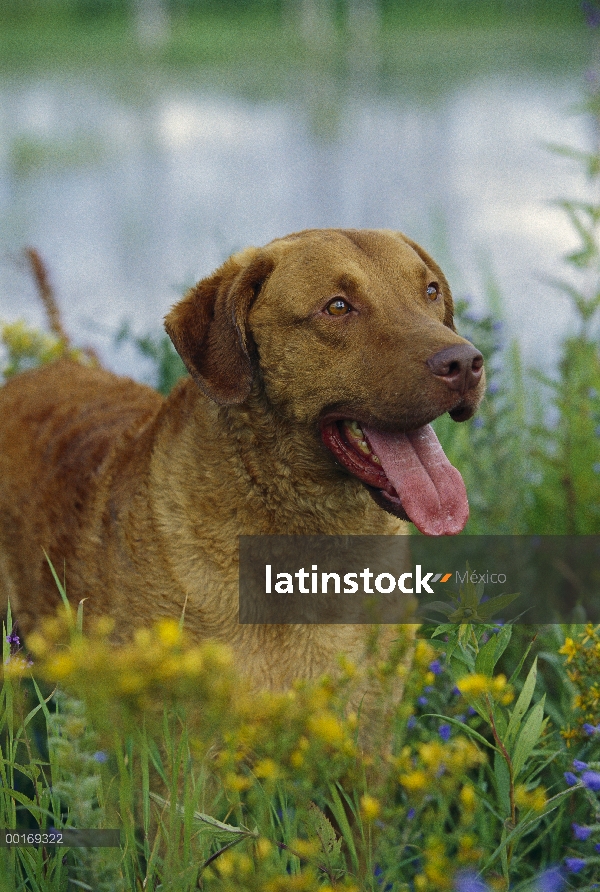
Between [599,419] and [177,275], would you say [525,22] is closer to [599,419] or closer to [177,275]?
[177,275]

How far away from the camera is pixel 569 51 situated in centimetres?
1891

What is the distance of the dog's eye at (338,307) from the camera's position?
282cm

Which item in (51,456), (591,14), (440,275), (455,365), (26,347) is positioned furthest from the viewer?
(26,347)

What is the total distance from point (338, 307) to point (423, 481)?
1.78 feet

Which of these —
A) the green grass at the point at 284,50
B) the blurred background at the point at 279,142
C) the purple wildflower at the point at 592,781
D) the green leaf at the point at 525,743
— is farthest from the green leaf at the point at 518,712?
the green grass at the point at 284,50

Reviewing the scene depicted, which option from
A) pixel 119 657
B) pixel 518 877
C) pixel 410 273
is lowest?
pixel 518 877

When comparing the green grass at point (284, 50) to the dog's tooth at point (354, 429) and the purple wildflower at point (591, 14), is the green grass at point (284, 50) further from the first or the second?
the dog's tooth at point (354, 429)

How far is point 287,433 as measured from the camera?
9.45 feet

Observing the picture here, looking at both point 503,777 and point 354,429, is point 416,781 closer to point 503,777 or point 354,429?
point 503,777

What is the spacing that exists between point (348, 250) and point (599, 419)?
5.48 feet

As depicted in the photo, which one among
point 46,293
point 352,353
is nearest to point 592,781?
point 352,353

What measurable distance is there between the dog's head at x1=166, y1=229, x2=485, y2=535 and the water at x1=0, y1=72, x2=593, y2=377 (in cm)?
191

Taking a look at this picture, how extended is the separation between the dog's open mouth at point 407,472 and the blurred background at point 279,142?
158cm

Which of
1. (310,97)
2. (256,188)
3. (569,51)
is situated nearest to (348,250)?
(256,188)
